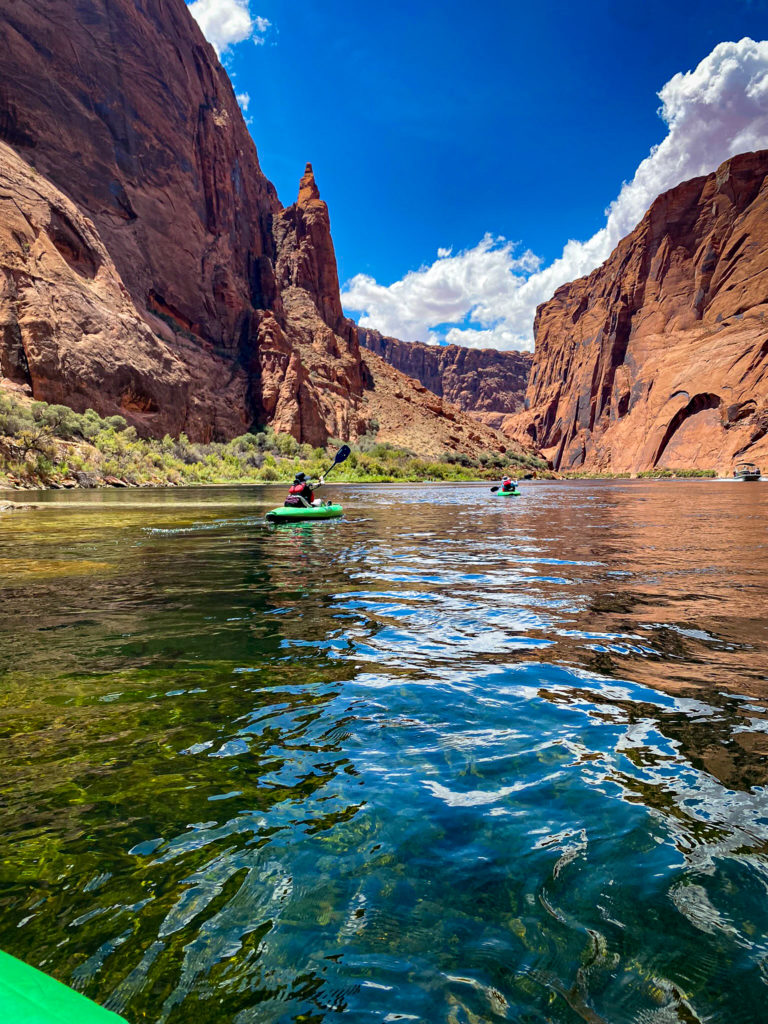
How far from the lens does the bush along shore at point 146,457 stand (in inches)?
1545

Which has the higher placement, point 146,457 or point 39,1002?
point 39,1002

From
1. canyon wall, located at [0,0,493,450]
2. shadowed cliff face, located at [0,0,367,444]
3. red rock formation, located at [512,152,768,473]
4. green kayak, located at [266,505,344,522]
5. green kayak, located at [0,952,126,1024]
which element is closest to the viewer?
green kayak, located at [0,952,126,1024]

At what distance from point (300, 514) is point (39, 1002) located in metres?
17.7

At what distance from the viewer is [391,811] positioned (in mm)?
3314

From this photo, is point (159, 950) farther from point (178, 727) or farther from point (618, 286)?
point (618, 286)

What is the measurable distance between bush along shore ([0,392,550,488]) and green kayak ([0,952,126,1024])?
40812mm

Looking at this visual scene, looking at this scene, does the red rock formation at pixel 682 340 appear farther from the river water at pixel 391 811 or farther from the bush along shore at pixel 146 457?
the river water at pixel 391 811

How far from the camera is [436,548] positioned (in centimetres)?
1462

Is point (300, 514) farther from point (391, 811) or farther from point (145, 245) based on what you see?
point (145, 245)

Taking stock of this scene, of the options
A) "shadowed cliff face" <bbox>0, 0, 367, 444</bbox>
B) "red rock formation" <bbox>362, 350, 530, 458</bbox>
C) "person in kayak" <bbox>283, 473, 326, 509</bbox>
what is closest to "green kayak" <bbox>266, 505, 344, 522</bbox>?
"person in kayak" <bbox>283, 473, 326, 509</bbox>

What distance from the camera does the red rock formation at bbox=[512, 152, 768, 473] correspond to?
92.2 m

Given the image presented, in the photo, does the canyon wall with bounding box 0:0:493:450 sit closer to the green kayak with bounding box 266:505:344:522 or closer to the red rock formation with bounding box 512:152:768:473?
the red rock formation with bounding box 512:152:768:473

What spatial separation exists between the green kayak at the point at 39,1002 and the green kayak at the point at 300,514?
55.6 feet

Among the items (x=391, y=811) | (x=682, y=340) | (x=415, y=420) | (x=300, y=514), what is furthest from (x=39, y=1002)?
(x=682, y=340)
